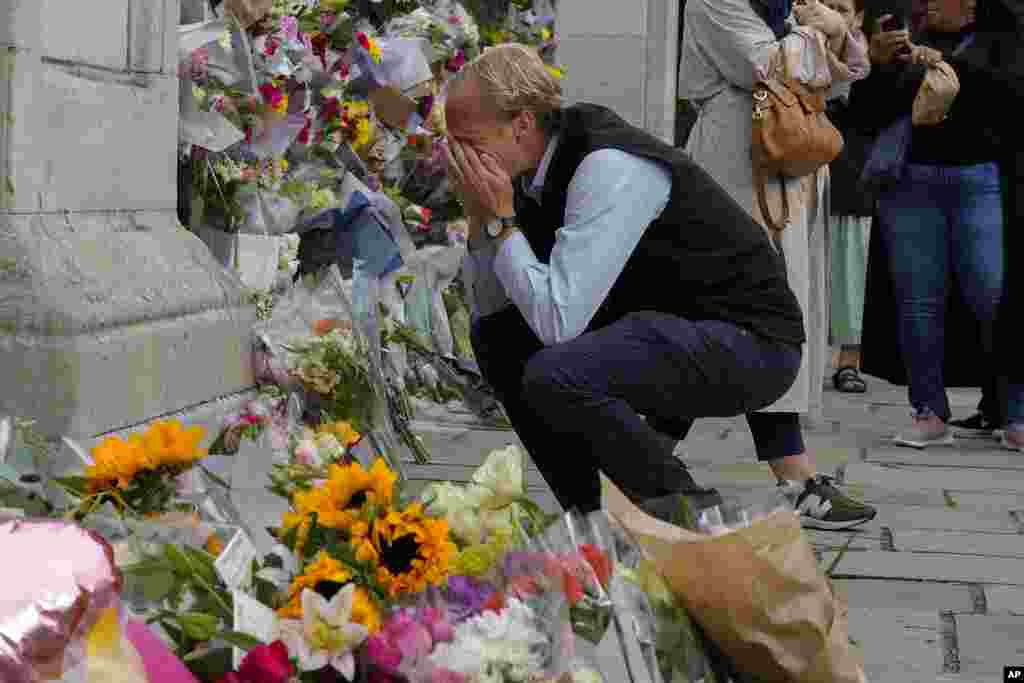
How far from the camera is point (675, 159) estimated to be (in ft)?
12.8

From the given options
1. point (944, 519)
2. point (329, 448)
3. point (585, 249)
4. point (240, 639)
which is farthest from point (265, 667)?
point (944, 519)

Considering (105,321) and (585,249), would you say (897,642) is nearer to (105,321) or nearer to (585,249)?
(585,249)

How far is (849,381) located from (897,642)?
19.4ft

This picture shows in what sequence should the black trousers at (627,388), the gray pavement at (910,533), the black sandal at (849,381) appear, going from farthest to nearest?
the black sandal at (849,381) → the black trousers at (627,388) → the gray pavement at (910,533)

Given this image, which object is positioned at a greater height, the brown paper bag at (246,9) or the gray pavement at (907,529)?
the brown paper bag at (246,9)

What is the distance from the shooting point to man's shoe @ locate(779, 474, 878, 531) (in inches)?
197

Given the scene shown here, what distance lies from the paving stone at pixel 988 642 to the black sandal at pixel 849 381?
5511 mm

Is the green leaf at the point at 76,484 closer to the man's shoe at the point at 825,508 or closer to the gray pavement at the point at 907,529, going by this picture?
the gray pavement at the point at 907,529

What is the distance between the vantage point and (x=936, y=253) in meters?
6.91

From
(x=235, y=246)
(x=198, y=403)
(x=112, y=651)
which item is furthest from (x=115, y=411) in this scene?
(x=112, y=651)

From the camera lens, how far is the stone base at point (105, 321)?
3459 mm

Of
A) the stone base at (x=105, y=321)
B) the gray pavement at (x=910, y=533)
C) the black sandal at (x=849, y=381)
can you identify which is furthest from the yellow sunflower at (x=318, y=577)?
the black sandal at (x=849, y=381)

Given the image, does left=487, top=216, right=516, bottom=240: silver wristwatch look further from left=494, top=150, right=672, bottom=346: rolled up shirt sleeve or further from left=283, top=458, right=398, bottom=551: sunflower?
left=283, top=458, right=398, bottom=551: sunflower

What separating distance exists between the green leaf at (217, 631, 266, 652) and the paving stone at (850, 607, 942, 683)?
78.2 inches
